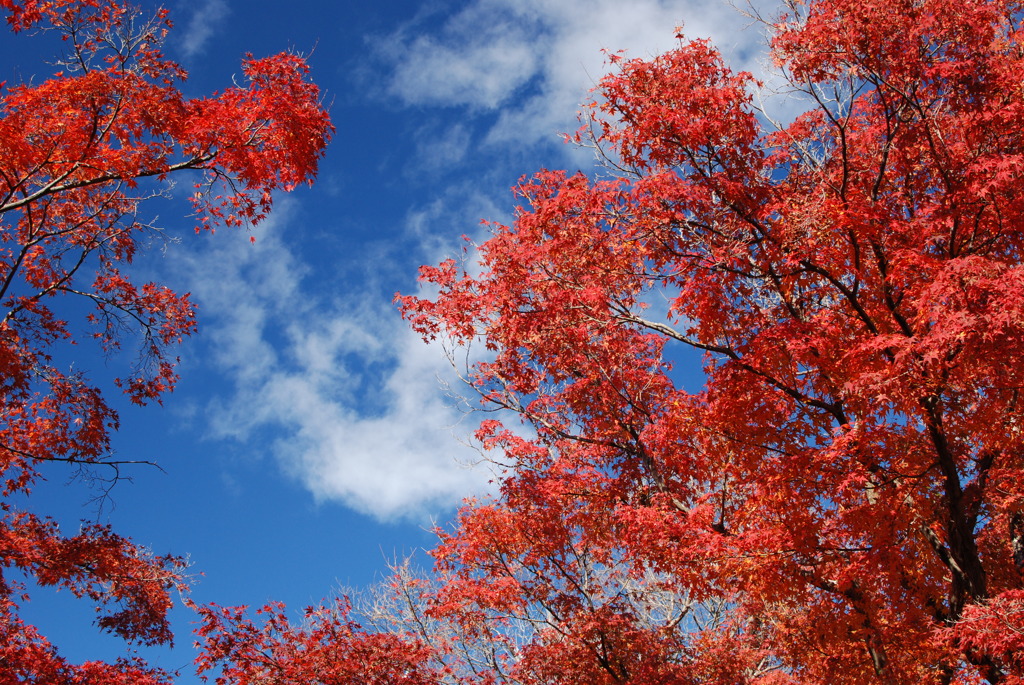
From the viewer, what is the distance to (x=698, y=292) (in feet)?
29.3

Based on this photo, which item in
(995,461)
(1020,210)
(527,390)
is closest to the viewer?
(1020,210)

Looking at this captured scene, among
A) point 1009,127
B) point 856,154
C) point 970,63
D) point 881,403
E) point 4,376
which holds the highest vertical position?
point 4,376

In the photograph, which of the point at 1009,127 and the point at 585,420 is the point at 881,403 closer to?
the point at 1009,127

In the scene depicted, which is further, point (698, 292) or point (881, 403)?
point (698, 292)

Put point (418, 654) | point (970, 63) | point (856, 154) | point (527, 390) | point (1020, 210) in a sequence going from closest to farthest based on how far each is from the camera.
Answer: point (1020, 210) < point (970, 63) < point (856, 154) < point (418, 654) < point (527, 390)

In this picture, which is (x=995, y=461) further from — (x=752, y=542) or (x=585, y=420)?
(x=585, y=420)

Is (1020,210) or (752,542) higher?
(1020,210)

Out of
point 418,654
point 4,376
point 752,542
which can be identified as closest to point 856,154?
point 752,542

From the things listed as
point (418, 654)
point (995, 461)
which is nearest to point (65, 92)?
point (418, 654)

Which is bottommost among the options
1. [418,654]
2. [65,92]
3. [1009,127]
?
[418,654]

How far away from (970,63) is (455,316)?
8.58 m

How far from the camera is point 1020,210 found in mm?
7578

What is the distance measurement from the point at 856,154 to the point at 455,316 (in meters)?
7.07

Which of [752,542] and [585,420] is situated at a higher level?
[585,420]
